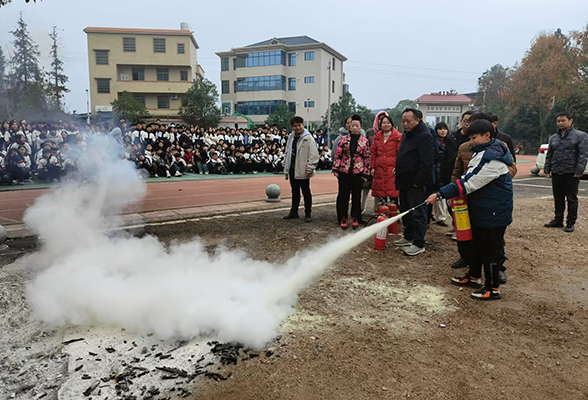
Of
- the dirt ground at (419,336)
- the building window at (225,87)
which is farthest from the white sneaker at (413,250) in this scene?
the building window at (225,87)

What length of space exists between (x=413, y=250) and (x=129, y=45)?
160 feet

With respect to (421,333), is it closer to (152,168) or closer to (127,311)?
(127,311)

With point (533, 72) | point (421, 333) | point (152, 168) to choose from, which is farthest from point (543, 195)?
point (533, 72)

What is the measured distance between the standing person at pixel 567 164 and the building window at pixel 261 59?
168 ft

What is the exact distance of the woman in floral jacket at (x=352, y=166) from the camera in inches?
279

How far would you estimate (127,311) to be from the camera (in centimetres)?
338

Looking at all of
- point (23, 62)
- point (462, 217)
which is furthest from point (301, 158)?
point (23, 62)

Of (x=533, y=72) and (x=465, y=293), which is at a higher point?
(x=533, y=72)

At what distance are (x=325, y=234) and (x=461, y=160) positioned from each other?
2447mm

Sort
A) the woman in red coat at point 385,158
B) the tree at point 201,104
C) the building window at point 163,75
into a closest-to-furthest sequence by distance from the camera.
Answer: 1. the woman in red coat at point 385,158
2. the tree at point 201,104
3. the building window at point 163,75

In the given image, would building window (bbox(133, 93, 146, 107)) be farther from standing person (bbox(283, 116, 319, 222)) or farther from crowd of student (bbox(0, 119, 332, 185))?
standing person (bbox(283, 116, 319, 222))

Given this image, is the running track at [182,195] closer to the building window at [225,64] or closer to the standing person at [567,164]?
the standing person at [567,164]

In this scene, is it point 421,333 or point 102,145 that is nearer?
point 421,333

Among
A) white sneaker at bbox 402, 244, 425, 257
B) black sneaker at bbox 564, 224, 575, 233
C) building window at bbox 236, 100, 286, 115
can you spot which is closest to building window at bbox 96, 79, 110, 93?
building window at bbox 236, 100, 286, 115
